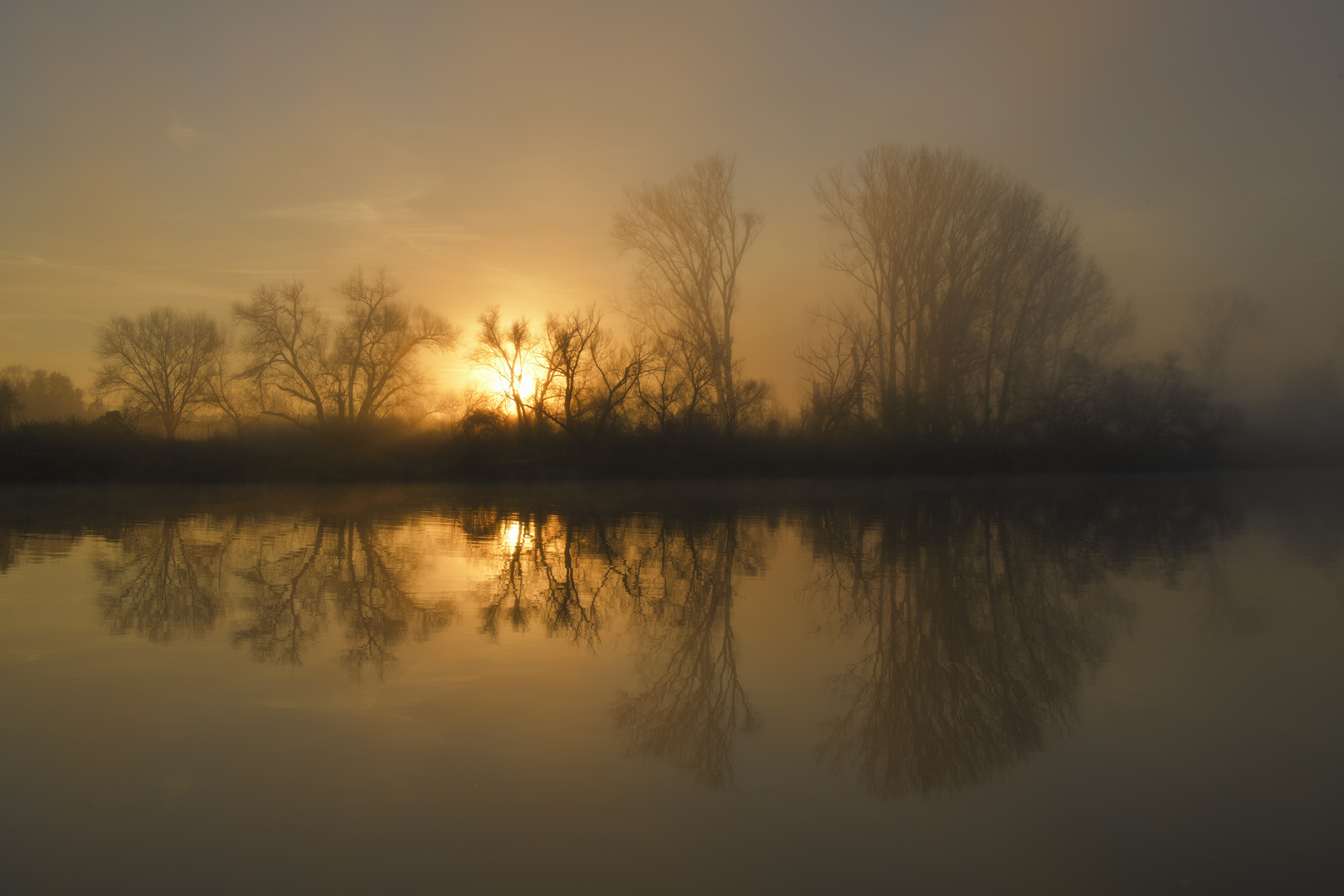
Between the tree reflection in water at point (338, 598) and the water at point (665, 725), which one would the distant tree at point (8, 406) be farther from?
the water at point (665, 725)

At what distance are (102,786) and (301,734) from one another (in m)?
0.75

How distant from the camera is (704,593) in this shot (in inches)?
283

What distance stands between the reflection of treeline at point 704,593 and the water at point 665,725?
0.13ft

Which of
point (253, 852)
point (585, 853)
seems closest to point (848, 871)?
point (585, 853)

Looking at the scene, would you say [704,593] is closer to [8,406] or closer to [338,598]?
[338,598]

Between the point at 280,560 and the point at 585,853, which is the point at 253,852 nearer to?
the point at 585,853

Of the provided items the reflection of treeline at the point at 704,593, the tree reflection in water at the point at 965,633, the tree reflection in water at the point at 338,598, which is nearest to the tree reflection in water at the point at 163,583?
the reflection of treeline at the point at 704,593

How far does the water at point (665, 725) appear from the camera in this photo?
266 cm

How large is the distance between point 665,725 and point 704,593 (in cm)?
328

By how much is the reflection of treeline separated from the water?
0.13ft

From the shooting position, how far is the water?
266cm

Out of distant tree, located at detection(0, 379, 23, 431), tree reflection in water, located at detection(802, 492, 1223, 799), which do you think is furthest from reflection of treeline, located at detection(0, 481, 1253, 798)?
distant tree, located at detection(0, 379, 23, 431)

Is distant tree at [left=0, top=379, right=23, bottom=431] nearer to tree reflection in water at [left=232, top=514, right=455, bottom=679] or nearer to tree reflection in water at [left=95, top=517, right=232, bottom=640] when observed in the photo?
tree reflection in water at [left=95, top=517, right=232, bottom=640]

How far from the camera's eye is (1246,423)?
1601 inches
